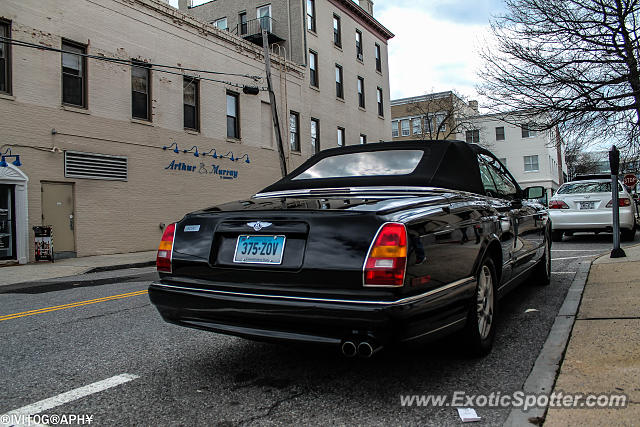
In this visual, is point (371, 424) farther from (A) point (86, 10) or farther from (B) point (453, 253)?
(A) point (86, 10)

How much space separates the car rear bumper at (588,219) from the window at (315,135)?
46.4ft

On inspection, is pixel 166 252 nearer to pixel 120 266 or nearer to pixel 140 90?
pixel 120 266

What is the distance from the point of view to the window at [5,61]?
12375mm

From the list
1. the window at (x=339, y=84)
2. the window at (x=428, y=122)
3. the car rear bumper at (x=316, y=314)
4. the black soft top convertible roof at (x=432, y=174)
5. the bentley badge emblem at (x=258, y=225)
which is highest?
the window at (x=428, y=122)

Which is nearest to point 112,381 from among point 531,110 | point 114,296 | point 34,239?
point 114,296

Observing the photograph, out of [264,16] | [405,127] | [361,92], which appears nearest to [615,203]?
[264,16]

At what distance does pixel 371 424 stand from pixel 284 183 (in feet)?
7.87

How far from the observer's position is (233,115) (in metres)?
19.8

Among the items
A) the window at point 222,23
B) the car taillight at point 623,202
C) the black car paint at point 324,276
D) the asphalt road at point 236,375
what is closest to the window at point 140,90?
the window at point 222,23

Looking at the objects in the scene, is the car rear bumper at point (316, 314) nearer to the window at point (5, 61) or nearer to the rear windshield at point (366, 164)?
the rear windshield at point (366, 164)

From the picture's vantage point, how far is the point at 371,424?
2.52 metres

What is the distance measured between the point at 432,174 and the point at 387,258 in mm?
1418

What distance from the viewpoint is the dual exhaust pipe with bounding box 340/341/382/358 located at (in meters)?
2.54

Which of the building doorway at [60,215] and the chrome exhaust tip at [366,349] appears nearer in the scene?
the chrome exhaust tip at [366,349]
